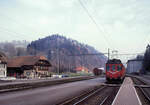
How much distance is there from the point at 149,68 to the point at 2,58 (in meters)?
60.6

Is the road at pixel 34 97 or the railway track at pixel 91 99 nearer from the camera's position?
the railway track at pixel 91 99

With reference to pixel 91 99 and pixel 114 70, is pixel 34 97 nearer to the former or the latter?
pixel 91 99

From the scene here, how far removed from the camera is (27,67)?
56.4 m

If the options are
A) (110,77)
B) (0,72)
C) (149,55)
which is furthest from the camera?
(149,55)

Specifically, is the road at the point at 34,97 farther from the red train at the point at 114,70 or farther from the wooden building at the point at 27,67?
the wooden building at the point at 27,67

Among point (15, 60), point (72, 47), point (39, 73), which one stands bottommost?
point (39, 73)

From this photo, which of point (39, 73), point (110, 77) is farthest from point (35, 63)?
point (110, 77)

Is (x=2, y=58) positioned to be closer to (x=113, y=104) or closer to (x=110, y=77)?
(x=110, y=77)

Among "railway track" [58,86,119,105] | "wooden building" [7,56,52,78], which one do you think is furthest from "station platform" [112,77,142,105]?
"wooden building" [7,56,52,78]

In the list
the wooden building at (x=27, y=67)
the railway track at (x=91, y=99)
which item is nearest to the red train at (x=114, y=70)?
the railway track at (x=91, y=99)

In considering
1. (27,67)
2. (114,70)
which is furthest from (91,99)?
(27,67)

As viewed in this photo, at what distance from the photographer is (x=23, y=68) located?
187ft

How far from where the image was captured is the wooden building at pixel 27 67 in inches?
2181

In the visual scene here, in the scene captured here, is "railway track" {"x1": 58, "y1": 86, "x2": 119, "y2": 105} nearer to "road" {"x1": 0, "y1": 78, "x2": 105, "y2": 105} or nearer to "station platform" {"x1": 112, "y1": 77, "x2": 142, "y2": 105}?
"station platform" {"x1": 112, "y1": 77, "x2": 142, "y2": 105}
